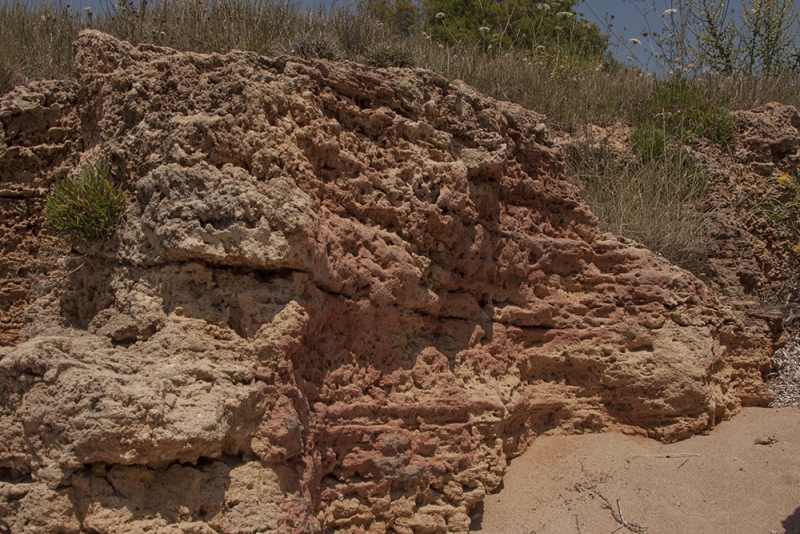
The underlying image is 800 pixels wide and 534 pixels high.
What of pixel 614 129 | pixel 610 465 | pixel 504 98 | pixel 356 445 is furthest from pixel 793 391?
pixel 356 445

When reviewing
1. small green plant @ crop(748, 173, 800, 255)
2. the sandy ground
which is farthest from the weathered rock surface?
small green plant @ crop(748, 173, 800, 255)

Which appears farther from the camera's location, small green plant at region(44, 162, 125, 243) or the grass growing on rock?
the grass growing on rock

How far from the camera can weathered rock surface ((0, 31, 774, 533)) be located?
2557mm

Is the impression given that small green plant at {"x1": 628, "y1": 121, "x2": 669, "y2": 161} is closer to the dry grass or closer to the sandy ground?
the dry grass

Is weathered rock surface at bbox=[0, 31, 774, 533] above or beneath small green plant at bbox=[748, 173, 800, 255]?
beneath

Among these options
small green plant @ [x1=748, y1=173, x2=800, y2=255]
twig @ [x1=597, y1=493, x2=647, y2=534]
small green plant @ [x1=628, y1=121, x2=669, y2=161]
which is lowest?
twig @ [x1=597, y1=493, x2=647, y2=534]

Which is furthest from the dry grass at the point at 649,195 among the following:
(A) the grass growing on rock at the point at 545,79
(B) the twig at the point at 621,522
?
(B) the twig at the point at 621,522

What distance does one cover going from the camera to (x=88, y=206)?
10.3 ft

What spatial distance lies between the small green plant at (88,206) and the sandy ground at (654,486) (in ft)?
7.35

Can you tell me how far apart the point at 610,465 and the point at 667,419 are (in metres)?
0.53

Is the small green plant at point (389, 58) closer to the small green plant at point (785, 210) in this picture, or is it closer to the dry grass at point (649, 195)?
the dry grass at point (649, 195)

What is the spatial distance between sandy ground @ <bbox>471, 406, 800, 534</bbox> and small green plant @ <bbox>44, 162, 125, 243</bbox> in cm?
224

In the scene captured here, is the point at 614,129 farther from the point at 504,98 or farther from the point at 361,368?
the point at 361,368

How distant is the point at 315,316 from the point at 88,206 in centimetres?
111
